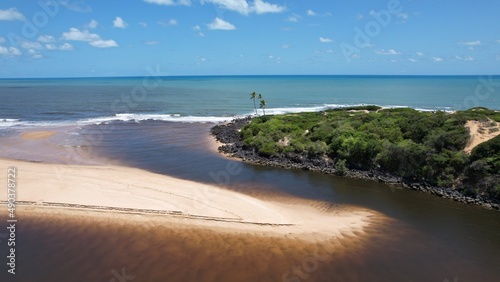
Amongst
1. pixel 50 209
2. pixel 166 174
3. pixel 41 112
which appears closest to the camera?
pixel 50 209

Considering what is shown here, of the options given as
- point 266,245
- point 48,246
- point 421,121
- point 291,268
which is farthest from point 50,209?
point 421,121

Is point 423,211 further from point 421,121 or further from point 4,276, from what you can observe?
point 4,276

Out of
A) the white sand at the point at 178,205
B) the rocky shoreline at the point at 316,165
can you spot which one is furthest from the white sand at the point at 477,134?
the white sand at the point at 178,205

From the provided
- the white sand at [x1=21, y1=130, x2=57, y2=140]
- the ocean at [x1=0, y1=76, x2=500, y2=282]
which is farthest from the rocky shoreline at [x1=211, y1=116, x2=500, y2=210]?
the white sand at [x1=21, y1=130, x2=57, y2=140]

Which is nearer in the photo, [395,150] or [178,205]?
[178,205]

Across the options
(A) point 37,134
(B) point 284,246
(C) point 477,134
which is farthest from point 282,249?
(A) point 37,134

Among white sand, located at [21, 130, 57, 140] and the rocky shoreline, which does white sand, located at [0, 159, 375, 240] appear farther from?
white sand, located at [21, 130, 57, 140]

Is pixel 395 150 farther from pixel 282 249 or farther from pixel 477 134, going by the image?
pixel 282 249
